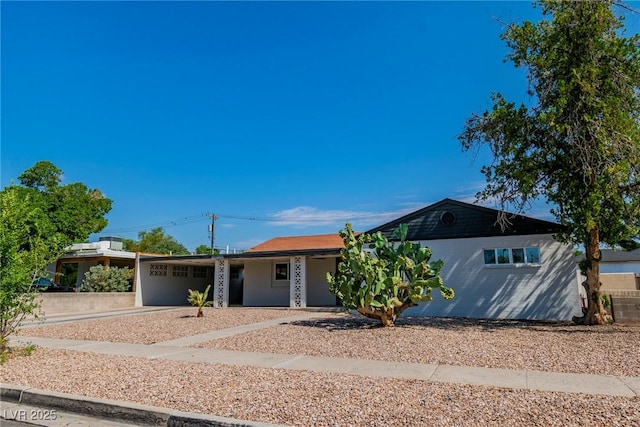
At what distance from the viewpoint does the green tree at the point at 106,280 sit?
2080 cm

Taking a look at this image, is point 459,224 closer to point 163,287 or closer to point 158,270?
point 158,270

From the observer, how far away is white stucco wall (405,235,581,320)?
1258 cm

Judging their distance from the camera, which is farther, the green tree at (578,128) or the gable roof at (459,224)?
the gable roof at (459,224)

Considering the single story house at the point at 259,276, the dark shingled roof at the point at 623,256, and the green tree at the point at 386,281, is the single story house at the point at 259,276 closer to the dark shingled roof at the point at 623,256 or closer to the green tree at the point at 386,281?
the green tree at the point at 386,281

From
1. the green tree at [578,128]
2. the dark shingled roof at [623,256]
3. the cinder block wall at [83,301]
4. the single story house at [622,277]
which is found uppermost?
the green tree at [578,128]

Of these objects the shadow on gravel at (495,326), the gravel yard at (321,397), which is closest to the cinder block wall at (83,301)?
the shadow on gravel at (495,326)

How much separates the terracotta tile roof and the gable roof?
9196mm

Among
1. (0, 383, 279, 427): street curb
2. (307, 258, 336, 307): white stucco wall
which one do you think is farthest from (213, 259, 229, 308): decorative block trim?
(0, 383, 279, 427): street curb

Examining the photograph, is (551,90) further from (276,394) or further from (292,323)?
(276,394)

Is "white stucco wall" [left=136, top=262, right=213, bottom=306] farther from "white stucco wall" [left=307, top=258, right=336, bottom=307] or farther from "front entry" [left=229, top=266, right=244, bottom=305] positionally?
"white stucco wall" [left=307, top=258, right=336, bottom=307]

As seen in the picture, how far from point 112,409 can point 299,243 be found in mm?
21232

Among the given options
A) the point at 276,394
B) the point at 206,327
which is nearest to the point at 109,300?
the point at 206,327

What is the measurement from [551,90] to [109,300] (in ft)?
67.6

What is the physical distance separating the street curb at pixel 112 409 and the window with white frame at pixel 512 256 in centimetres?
1154
